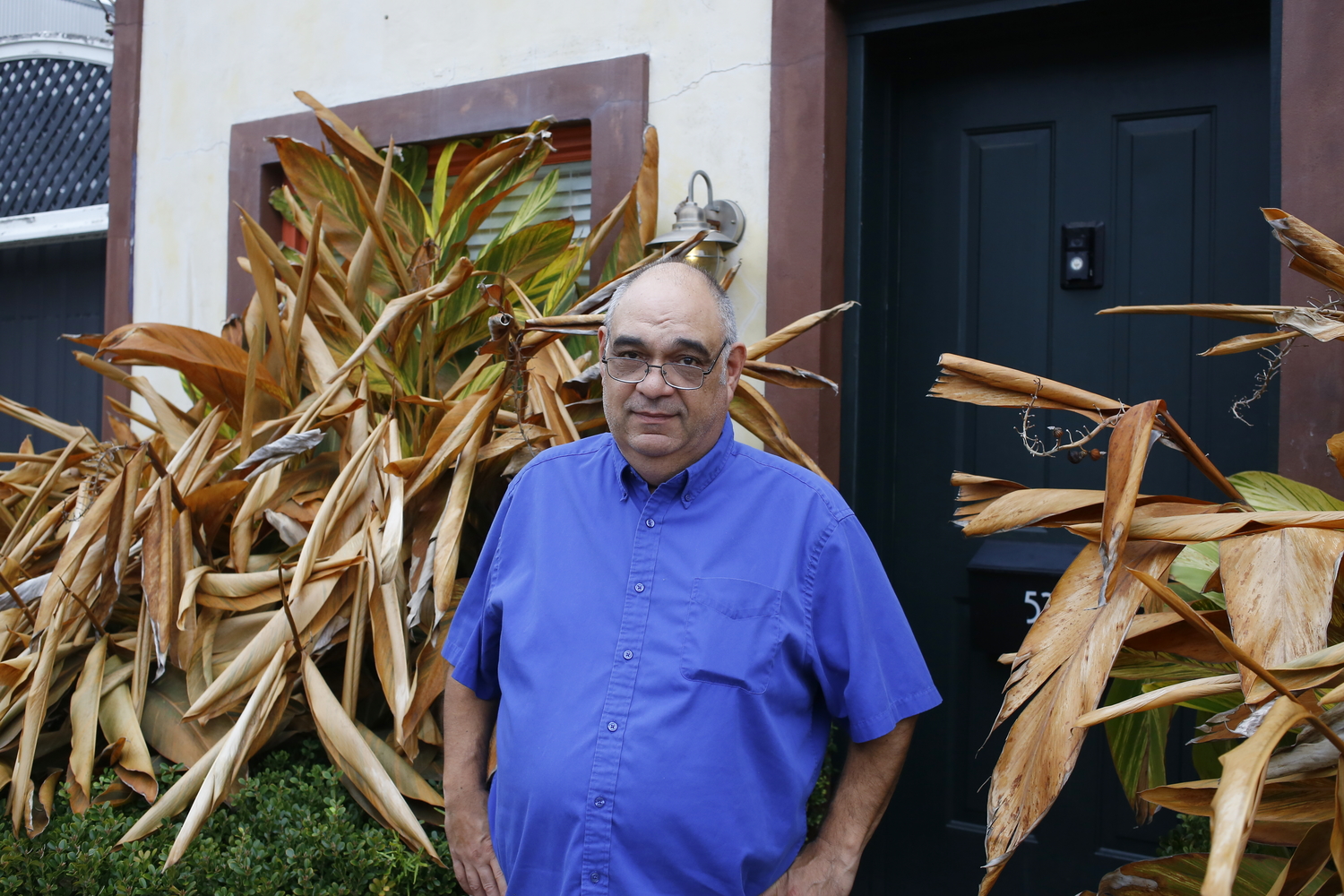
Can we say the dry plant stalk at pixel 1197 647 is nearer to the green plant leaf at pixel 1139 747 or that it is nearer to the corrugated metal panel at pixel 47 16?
the green plant leaf at pixel 1139 747

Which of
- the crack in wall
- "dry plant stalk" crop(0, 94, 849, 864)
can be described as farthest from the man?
the crack in wall

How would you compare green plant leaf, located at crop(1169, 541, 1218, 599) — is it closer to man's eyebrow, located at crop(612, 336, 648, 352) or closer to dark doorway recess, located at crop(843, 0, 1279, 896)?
dark doorway recess, located at crop(843, 0, 1279, 896)

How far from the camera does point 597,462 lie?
6.08 feet

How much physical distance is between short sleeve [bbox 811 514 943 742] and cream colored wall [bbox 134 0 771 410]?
150 centimetres

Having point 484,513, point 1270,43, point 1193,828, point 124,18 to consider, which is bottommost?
point 1193,828

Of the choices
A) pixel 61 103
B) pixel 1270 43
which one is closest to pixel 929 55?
pixel 1270 43

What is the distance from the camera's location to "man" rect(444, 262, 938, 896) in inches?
62.0

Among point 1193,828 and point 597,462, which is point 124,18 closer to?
point 597,462

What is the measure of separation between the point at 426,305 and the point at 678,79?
1090 mm

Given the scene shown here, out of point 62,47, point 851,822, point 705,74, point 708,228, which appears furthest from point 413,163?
point 62,47

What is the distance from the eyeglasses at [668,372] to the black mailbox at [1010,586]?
151 cm

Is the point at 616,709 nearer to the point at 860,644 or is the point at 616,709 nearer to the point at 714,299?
the point at 860,644

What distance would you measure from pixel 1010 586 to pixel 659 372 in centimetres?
162

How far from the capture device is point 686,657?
161cm
